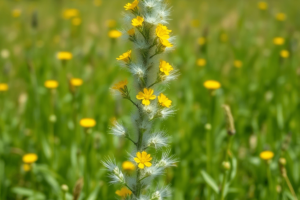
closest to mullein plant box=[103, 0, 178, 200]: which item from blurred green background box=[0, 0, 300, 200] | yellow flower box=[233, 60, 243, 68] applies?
blurred green background box=[0, 0, 300, 200]

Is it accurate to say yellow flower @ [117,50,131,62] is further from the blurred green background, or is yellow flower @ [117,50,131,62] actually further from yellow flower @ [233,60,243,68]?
yellow flower @ [233,60,243,68]

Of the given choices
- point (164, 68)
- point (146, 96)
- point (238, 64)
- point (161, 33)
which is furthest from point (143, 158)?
point (238, 64)

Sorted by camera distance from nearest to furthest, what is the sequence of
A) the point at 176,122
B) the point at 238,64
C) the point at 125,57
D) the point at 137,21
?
the point at 137,21
the point at 125,57
the point at 176,122
the point at 238,64

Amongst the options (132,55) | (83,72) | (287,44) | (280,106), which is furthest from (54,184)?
(287,44)

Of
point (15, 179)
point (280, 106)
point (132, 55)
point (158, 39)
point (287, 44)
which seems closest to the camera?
point (158, 39)

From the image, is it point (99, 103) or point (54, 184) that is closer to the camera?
point (54, 184)

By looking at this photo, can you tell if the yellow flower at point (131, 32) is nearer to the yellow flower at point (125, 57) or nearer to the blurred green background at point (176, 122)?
the yellow flower at point (125, 57)

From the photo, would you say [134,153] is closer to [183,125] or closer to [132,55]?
[132,55]

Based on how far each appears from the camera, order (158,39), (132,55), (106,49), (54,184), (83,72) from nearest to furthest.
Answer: (158,39)
(132,55)
(54,184)
(83,72)
(106,49)

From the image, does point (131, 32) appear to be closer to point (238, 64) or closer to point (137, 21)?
point (137, 21)
